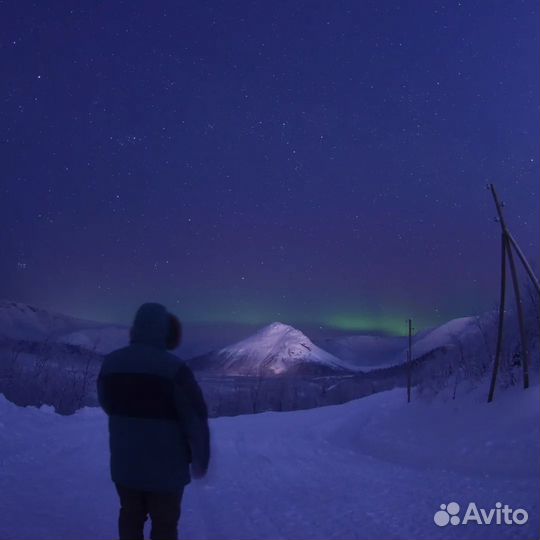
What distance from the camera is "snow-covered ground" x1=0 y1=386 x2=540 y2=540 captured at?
5750 millimetres

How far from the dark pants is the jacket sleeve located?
0.28 metres

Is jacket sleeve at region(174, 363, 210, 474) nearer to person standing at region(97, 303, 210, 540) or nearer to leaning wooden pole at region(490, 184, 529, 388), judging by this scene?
person standing at region(97, 303, 210, 540)

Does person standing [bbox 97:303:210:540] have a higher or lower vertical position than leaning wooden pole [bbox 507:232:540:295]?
lower

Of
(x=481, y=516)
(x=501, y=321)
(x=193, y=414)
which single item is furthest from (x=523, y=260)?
(x=193, y=414)

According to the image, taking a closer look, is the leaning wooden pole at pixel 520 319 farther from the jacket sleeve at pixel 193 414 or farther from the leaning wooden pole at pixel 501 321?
the jacket sleeve at pixel 193 414

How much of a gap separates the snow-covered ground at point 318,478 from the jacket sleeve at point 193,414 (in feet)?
3.57

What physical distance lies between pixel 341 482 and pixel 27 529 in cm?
516

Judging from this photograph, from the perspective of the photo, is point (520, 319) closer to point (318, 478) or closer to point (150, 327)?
point (318, 478)

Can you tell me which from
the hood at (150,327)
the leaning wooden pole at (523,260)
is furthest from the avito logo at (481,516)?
the leaning wooden pole at (523,260)

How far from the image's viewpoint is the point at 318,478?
9383 mm

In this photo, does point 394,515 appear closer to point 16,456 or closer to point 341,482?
point 341,482

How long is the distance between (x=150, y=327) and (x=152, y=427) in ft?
2.13

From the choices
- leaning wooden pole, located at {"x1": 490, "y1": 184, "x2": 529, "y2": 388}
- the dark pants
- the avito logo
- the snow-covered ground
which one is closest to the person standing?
the dark pants

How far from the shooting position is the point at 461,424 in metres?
14.3
